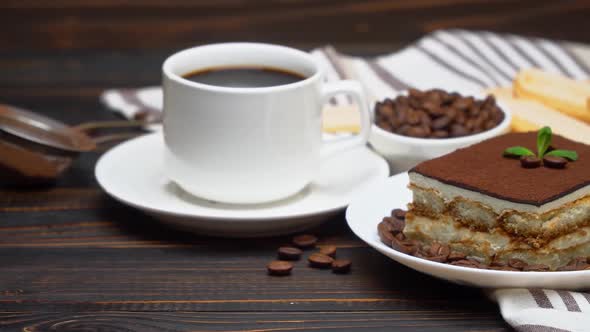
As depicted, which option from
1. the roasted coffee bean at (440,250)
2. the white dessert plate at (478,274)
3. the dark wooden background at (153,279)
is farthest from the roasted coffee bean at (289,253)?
the roasted coffee bean at (440,250)

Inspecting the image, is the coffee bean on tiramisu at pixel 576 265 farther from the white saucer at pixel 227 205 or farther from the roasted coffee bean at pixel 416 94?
the roasted coffee bean at pixel 416 94

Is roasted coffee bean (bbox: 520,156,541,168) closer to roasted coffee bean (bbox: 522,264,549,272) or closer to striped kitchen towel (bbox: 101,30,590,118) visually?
roasted coffee bean (bbox: 522,264,549,272)

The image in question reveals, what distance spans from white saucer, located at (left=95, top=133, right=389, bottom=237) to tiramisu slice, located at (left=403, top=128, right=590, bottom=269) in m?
0.21

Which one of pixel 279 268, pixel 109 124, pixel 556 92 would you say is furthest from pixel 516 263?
pixel 109 124

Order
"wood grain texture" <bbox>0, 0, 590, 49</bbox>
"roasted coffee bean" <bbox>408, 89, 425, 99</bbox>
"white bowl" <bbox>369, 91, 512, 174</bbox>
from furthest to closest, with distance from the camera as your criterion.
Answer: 1. "wood grain texture" <bbox>0, 0, 590, 49</bbox>
2. "roasted coffee bean" <bbox>408, 89, 425, 99</bbox>
3. "white bowl" <bbox>369, 91, 512, 174</bbox>

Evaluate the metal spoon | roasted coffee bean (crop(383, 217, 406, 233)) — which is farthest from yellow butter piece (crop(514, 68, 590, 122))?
the metal spoon

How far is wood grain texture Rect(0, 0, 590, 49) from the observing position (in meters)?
3.80

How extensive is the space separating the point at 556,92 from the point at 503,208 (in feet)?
3.13

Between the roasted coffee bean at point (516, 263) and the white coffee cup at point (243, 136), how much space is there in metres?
0.48

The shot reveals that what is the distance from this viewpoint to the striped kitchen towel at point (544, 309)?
1.47 m

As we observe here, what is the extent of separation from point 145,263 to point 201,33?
7.13 feet

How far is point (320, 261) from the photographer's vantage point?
176 centimetres

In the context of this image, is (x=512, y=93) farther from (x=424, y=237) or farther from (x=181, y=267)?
(x=181, y=267)

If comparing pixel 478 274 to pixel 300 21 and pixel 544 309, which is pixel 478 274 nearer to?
pixel 544 309
